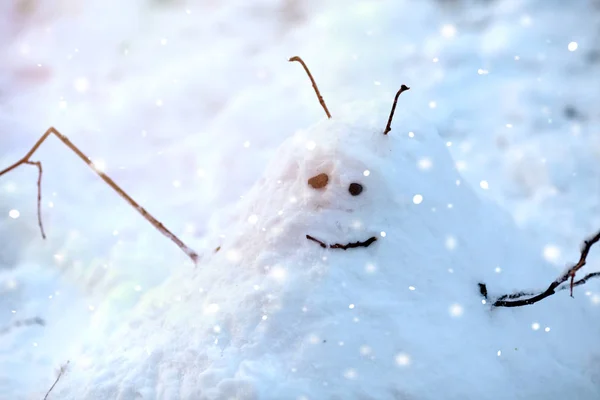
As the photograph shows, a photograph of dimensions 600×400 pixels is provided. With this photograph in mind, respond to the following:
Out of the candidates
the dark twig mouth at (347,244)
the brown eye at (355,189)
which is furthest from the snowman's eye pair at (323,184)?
the dark twig mouth at (347,244)

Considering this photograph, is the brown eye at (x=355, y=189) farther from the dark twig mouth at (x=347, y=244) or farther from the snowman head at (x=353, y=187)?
the dark twig mouth at (x=347, y=244)

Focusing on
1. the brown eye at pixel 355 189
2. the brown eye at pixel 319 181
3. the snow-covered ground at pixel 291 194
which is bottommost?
the snow-covered ground at pixel 291 194

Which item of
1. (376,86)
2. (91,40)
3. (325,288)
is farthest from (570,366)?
(91,40)

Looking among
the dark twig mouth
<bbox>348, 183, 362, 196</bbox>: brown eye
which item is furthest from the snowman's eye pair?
the dark twig mouth

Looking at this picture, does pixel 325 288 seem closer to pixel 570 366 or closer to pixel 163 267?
pixel 570 366

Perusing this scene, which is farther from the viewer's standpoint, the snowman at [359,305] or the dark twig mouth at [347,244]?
the dark twig mouth at [347,244]

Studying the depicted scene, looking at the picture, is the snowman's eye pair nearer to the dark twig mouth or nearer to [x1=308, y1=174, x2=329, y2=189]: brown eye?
[x1=308, y1=174, x2=329, y2=189]: brown eye

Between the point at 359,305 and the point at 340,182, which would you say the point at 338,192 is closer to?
the point at 340,182
